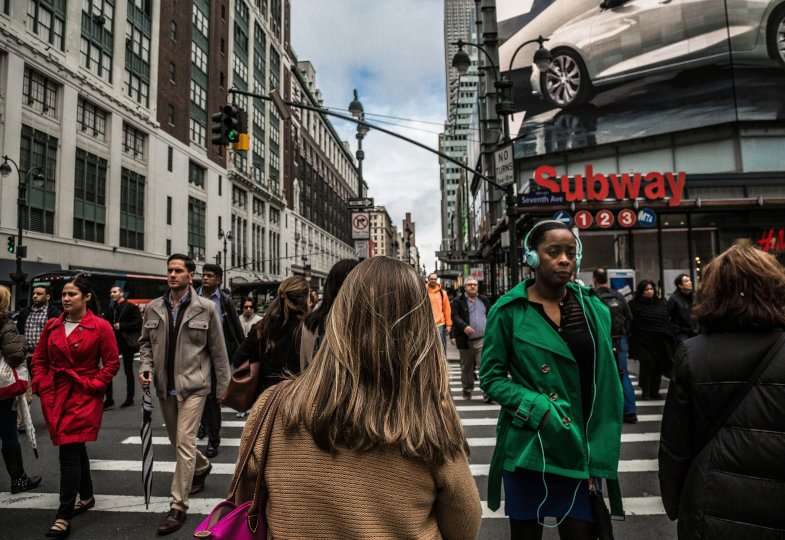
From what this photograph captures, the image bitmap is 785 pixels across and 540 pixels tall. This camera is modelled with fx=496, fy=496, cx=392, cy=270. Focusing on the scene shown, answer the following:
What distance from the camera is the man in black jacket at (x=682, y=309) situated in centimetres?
863

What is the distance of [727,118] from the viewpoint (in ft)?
84.6

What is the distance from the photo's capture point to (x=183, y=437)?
457 centimetres

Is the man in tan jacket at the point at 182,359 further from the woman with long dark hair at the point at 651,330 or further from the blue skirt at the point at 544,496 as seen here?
the woman with long dark hair at the point at 651,330

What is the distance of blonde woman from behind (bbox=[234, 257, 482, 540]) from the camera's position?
1.40 meters

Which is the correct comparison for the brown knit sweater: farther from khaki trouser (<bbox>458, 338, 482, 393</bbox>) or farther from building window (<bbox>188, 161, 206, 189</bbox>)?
building window (<bbox>188, 161, 206, 189</bbox>)

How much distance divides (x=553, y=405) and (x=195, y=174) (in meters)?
51.3

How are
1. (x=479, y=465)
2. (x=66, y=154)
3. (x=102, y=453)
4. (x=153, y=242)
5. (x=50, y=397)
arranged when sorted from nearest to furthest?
(x=50, y=397), (x=479, y=465), (x=102, y=453), (x=66, y=154), (x=153, y=242)

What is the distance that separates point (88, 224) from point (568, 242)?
38861 millimetres

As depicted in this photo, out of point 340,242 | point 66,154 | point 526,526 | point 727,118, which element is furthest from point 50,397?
point 340,242

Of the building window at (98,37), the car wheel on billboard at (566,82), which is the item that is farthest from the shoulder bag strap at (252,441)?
the building window at (98,37)

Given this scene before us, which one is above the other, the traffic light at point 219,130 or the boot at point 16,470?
the traffic light at point 219,130

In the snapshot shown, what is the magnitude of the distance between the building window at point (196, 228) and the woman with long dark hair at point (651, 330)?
4402 cm

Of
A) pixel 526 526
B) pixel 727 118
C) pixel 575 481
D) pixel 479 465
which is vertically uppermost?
pixel 727 118

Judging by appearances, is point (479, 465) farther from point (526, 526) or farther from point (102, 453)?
point (102, 453)
